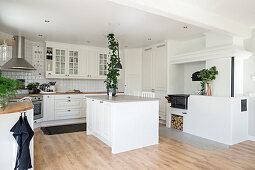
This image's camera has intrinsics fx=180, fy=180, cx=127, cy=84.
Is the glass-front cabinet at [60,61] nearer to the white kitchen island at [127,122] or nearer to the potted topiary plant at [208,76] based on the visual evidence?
the white kitchen island at [127,122]

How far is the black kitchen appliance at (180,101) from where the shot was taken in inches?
170

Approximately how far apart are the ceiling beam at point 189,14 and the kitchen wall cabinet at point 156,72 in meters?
2.11

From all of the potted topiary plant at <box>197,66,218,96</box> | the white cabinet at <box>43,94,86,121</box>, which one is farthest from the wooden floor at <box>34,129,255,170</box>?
the white cabinet at <box>43,94,86,121</box>

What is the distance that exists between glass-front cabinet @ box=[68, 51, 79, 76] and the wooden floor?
274cm

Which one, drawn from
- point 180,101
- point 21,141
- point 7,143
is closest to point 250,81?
point 180,101

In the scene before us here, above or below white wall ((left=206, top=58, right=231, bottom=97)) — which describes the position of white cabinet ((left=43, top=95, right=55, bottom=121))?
below

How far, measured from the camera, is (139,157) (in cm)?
288

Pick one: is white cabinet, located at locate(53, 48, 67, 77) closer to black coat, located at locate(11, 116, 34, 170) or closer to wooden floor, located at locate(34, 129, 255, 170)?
wooden floor, located at locate(34, 129, 255, 170)

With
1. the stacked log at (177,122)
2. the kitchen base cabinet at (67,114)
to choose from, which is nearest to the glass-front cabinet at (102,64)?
the kitchen base cabinet at (67,114)

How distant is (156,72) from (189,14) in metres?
2.99

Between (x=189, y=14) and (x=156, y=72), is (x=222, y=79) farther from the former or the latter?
(x=156, y=72)

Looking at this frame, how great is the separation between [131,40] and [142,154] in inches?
136

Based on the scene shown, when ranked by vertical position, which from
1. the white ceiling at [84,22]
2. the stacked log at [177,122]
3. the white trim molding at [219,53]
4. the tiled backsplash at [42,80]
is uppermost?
the white ceiling at [84,22]

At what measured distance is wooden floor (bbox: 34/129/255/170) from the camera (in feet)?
8.52
